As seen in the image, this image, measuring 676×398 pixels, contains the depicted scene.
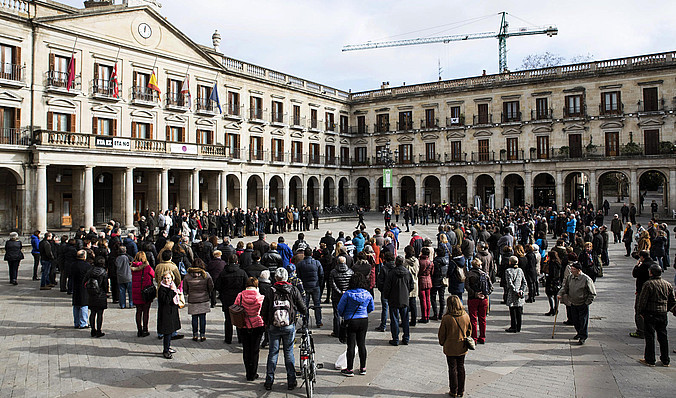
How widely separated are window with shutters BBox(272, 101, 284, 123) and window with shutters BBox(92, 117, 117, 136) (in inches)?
550

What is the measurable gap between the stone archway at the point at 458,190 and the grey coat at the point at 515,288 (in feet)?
122

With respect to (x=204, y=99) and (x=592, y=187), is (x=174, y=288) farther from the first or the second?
(x=592, y=187)

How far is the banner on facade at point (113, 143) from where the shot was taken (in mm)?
25747

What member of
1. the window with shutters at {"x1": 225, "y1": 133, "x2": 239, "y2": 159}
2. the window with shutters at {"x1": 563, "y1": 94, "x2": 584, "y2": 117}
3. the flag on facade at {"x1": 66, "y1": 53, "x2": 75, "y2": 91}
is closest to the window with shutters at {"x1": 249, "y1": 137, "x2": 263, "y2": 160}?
the window with shutters at {"x1": 225, "y1": 133, "x2": 239, "y2": 159}

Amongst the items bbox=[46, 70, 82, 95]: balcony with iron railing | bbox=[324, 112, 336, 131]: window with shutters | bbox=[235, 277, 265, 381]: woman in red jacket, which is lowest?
bbox=[235, 277, 265, 381]: woman in red jacket

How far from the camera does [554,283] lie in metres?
10.4

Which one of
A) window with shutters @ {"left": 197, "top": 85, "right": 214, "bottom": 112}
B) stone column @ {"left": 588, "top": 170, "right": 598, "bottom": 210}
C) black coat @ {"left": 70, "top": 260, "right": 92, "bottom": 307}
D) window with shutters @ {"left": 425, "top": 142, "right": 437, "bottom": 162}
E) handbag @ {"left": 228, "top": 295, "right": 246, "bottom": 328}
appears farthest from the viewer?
window with shutters @ {"left": 425, "top": 142, "right": 437, "bottom": 162}

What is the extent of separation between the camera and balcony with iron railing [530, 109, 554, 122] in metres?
39.4

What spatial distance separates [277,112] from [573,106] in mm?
24682

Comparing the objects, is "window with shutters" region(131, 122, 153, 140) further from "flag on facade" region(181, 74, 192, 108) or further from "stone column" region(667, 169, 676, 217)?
"stone column" region(667, 169, 676, 217)

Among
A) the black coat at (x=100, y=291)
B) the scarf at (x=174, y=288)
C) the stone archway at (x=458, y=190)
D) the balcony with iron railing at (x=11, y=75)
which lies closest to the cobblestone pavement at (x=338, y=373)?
the black coat at (x=100, y=291)

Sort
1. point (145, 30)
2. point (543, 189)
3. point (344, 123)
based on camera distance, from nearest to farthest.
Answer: point (145, 30) → point (543, 189) → point (344, 123)

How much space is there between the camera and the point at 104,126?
92.3 ft

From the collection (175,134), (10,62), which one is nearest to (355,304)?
(10,62)
